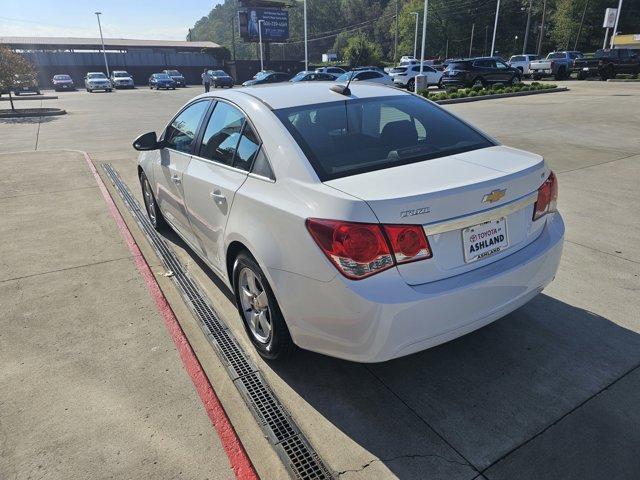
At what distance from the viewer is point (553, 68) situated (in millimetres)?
34344

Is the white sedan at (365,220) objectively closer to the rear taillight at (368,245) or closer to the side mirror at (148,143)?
the rear taillight at (368,245)

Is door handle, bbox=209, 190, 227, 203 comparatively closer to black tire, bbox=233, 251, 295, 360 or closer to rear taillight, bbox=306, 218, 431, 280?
black tire, bbox=233, 251, 295, 360

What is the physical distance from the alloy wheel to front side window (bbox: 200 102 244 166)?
2.68ft

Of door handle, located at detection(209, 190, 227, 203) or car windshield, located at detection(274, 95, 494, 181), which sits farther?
door handle, located at detection(209, 190, 227, 203)

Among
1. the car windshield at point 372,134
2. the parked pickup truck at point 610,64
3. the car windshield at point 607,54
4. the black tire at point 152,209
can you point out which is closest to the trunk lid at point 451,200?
the car windshield at point 372,134

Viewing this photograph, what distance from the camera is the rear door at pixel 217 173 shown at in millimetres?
3080

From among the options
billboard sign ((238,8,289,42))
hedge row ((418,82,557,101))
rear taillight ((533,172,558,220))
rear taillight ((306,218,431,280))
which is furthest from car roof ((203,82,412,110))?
billboard sign ((238,8,289,42))

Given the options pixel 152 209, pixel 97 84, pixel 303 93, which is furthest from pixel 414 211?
pixel 97 84

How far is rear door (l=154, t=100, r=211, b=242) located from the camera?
3.96m

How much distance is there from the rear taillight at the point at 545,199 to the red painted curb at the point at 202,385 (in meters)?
2.08

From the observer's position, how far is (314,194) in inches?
94.3

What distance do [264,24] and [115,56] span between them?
2050cm

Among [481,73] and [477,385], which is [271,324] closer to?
[477,385]

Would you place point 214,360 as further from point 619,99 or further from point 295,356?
point 619,99
